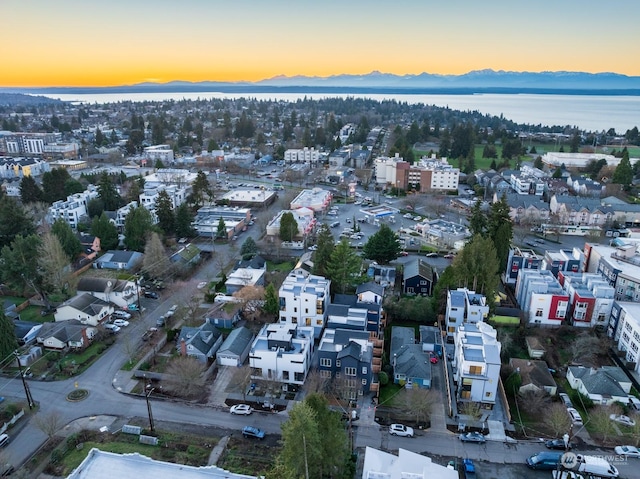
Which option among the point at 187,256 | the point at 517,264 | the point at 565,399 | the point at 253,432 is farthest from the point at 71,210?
the point at 565,399

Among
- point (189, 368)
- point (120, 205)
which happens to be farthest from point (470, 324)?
point (120, 205)

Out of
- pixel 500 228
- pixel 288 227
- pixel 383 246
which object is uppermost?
pixel 500 228

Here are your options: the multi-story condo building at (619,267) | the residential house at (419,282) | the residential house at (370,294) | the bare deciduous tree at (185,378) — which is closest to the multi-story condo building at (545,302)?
the multi-story condo building at (619,267)

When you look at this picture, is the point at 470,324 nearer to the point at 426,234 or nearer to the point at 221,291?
the point at 221,291

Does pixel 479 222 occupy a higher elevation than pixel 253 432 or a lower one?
higher

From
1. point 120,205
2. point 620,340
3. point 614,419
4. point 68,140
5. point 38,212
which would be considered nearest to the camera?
point 614,419

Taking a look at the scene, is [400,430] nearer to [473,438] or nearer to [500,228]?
[473,438]

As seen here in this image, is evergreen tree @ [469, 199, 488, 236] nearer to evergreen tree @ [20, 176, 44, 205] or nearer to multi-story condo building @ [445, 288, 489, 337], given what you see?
multi-story condo building @ [445, 288, 489, 337]
